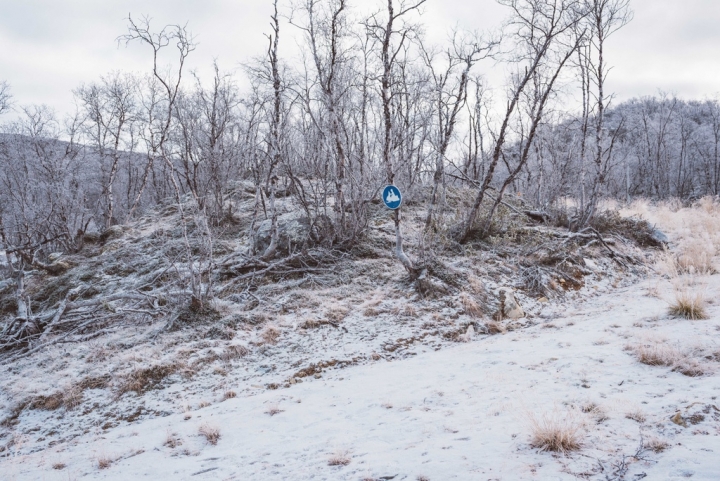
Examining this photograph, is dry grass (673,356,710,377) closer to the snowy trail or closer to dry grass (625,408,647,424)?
the snowy trail

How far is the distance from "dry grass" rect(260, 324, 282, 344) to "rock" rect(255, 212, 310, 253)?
2.94 m

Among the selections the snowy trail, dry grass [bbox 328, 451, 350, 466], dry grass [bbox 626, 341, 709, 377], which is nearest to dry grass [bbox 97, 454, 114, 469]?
the snowy trail

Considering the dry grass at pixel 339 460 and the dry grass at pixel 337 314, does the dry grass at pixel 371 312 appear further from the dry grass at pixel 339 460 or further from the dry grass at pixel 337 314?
the dry grass at pixel 339 460

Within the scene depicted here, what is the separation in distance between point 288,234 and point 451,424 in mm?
6874

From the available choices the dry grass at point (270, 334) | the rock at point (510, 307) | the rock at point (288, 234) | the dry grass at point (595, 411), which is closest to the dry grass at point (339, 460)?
the dry grass at point (595, 411)

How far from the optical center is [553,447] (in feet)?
7.53

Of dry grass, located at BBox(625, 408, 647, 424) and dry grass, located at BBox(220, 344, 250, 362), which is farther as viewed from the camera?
dry grass, located at BBox(220, 344, 250, 362)

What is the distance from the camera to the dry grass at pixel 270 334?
18.7 ft

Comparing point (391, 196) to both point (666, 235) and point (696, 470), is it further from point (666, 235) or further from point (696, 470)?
point (666, 235)

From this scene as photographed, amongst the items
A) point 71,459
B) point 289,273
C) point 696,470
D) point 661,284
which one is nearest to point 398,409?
point 696,470

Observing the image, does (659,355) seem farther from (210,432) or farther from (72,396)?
(72,396)

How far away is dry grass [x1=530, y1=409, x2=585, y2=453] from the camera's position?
2.27 metres

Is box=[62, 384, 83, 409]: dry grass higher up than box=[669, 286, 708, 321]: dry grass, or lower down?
lower down

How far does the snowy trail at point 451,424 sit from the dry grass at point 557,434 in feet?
0.23
